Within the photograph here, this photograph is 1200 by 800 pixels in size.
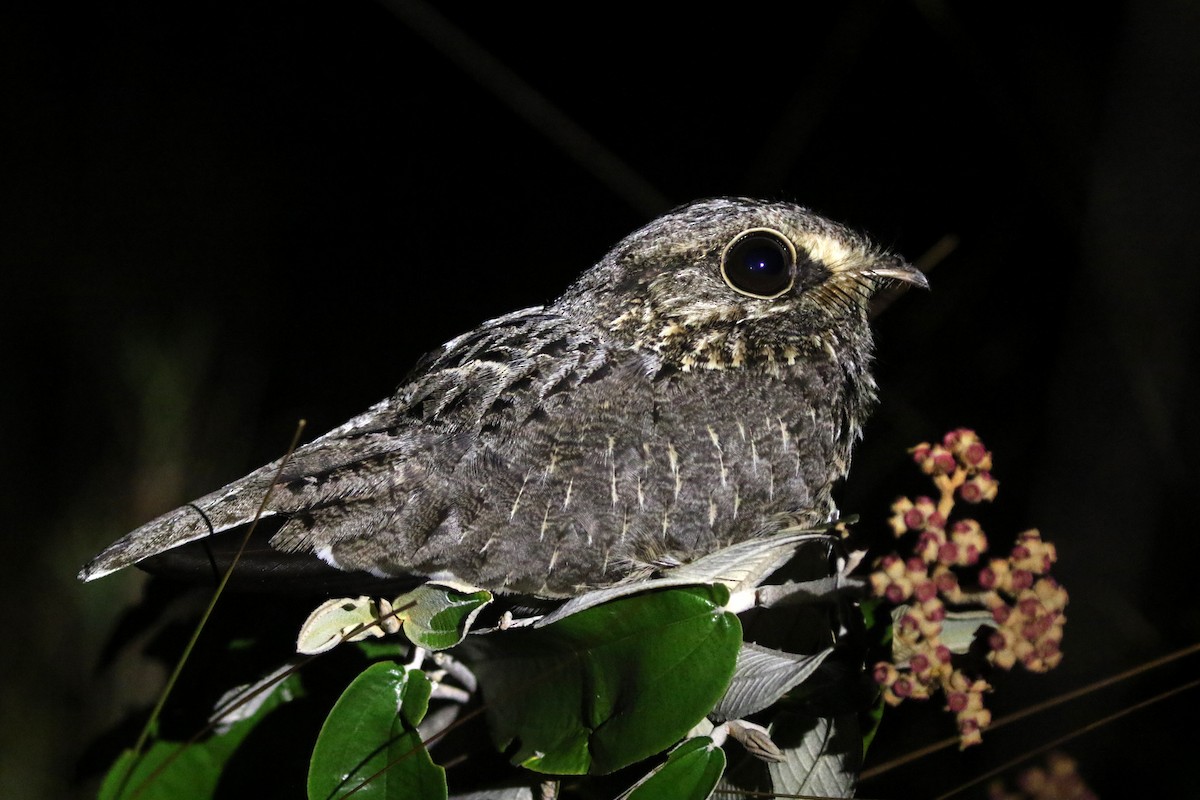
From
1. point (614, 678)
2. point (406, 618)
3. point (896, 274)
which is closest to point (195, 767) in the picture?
point (406, 618)

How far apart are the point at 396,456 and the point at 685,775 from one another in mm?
486

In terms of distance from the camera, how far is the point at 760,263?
116 cm

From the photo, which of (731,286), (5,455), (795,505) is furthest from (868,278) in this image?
(5,455)

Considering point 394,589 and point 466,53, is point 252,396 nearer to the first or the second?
point 466,53

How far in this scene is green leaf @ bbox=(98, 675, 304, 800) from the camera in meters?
1.02

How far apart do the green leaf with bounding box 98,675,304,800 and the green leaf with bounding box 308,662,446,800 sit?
0.32 metres

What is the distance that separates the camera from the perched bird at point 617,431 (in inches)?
38.8

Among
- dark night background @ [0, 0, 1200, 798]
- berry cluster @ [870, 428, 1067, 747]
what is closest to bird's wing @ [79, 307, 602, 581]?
berry cluster @ [870, 428, 1067, 747]

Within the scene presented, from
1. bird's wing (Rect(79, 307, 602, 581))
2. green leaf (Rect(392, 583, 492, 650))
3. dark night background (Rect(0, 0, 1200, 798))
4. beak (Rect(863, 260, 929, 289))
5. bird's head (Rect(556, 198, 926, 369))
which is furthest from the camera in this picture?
dark night background (Rect(0, 0, 1200, 798))

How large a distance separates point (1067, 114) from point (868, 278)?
2.85ft

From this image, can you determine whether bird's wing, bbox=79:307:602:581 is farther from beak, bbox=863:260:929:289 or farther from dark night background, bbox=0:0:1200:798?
dark night background, bbox=0:0:1200:798

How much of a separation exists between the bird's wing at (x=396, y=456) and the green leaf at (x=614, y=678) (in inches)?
11.9

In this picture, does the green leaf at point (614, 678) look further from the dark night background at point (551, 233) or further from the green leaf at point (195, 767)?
the dark night background at point (551, 233)

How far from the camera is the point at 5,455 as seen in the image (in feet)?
5.51
